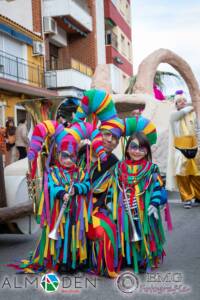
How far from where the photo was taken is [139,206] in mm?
4766

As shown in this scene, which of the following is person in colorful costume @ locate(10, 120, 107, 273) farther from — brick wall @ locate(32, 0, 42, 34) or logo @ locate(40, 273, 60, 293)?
brick wall @ locate(32, 0, 42, 34)

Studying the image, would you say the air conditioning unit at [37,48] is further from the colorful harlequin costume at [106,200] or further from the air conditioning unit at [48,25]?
the colorful harlequin costume at [106,200]

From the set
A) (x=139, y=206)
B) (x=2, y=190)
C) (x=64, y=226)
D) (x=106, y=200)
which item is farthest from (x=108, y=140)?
(x=2, y=190)

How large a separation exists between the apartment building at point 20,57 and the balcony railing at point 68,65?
1753 mm

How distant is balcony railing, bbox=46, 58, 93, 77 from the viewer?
25234 millimetres

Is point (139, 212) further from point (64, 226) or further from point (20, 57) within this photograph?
point (20, 57)

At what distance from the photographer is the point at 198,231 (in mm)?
6602

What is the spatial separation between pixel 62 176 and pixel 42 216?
15.5 inches

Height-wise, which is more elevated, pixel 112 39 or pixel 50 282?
pixel 112 39

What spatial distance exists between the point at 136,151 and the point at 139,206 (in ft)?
1.60

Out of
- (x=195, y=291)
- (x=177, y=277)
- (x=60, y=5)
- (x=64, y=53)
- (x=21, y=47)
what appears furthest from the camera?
(x=64, y=53)

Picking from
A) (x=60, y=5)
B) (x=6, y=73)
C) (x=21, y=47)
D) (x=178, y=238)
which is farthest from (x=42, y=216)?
(x=60, y=5)

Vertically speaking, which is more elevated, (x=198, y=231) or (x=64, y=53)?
(x=64, y=53)

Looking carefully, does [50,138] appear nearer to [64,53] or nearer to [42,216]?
[42,216]
